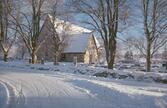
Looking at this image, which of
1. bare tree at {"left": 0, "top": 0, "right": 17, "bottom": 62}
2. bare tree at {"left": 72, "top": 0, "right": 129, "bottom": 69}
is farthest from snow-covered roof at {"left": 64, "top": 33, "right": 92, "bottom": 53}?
bare tree at {"left": 72, "top": 0, "right": 129, "bottom": 69}

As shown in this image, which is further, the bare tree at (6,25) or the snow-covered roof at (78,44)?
the snow-covered roof at (78,44)

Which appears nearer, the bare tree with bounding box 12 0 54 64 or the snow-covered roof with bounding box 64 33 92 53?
the bare tree with bounding box 12 0 54 64

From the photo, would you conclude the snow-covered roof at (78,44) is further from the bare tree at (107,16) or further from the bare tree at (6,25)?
the bare tree at (107,16)

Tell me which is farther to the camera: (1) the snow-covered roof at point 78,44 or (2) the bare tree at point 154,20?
(1) the snow-covered roof at point 78,44

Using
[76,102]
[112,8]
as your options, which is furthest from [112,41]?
[76,102]

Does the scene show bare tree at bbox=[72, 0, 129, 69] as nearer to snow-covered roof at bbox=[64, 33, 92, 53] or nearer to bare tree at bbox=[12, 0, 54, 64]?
bare tree at bbox=[12, 0, 54, 64]

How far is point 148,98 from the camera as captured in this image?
11750 mm

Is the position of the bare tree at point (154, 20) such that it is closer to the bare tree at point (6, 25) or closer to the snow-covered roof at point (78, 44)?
the bare tree at point (6, 25)

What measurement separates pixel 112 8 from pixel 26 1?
13.7m

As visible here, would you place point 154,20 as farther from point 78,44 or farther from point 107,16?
point 78,44

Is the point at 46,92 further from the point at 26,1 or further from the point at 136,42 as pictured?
the point at 26,1

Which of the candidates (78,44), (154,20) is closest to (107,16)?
(154,20)

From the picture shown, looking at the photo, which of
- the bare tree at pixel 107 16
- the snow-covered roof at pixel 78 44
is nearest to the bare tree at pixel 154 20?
the bare tree at pixel 107 16

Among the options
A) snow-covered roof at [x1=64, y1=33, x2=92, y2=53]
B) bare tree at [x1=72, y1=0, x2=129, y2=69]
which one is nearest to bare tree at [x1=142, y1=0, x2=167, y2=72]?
bare tree at [x1=72, y1=0, x2=129, y2=69]
